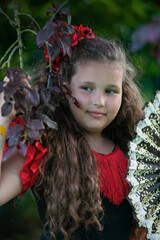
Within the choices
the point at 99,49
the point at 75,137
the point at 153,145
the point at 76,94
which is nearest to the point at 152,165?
the point at 153,145

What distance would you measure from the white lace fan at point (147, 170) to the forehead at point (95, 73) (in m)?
0.24

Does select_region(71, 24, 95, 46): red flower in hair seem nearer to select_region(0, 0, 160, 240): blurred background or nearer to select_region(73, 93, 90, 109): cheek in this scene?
select_region(0, 0, 160, 240): blurred background

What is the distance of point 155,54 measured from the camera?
0.78 metres

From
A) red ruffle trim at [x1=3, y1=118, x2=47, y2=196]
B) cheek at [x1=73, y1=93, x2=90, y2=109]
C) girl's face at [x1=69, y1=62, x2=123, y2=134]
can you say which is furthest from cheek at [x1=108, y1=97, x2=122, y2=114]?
red ruffle trim at [x1=3, y1=118, x2=47, y2=196]

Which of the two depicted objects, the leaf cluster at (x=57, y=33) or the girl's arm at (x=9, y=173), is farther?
the girl's arm at (x=9, y=173)

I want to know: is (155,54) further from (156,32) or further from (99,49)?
(99,49)

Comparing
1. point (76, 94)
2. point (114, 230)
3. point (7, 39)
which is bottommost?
point (114, 230)

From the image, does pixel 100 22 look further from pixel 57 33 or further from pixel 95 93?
pixel 57 33

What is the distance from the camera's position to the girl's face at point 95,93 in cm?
159

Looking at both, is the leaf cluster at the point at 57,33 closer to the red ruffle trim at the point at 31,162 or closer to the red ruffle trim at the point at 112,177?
the red ruffle trim at the point at 31,162

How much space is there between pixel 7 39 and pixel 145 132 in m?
1.16

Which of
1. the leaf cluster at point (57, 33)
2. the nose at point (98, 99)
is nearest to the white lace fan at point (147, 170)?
the nose at point (98, 99)

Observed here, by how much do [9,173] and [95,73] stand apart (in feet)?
1.90

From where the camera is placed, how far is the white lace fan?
1600 mm
